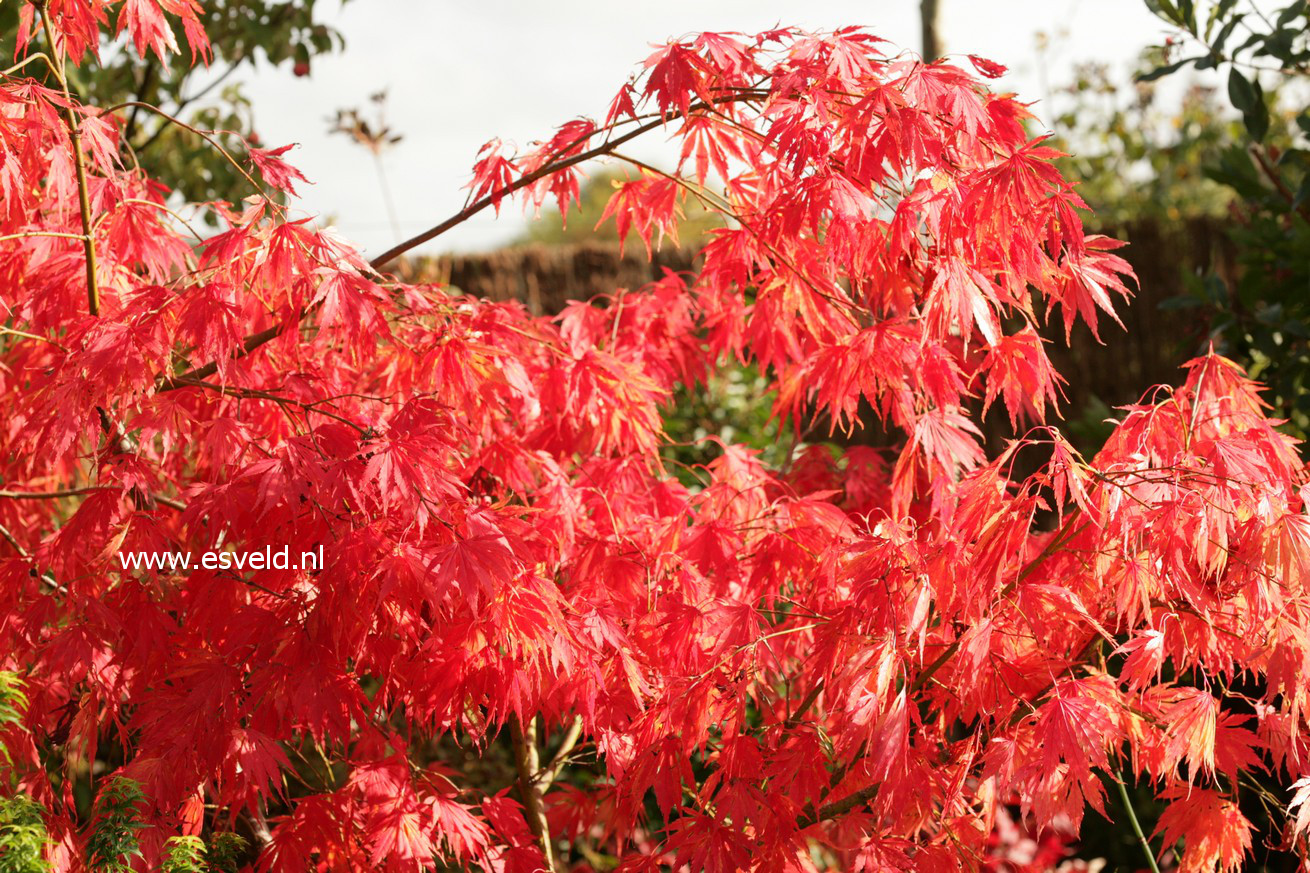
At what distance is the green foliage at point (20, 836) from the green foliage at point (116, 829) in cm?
9

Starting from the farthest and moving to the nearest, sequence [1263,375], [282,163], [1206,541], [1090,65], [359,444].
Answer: [1090,65] < [1263,375] < [282,163] < [359,444] < [1206,541]

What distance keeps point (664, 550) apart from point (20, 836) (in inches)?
45.3

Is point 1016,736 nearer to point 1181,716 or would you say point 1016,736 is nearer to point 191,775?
point 1181,716

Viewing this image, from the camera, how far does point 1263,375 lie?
363cm

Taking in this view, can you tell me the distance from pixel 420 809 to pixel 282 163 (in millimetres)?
1187

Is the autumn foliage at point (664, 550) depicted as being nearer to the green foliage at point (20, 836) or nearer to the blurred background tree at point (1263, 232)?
the green foliage at point (20, 836)

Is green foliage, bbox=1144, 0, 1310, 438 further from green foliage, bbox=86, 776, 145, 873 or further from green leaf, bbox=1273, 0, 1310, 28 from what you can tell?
green foliage, bbox=86, 776, 145, 873

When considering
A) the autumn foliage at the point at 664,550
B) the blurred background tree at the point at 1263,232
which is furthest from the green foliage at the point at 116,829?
the blurred background tree at the point at 1263,232

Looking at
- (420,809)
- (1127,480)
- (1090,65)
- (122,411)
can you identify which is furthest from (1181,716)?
(1090,65)

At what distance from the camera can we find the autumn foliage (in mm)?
1760

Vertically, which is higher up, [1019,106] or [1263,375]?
[1019,106]

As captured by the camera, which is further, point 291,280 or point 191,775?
point 291,280

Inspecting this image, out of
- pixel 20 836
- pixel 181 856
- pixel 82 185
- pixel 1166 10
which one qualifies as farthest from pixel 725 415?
pixel 20 836

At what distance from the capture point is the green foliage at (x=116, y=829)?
1.70 metres
